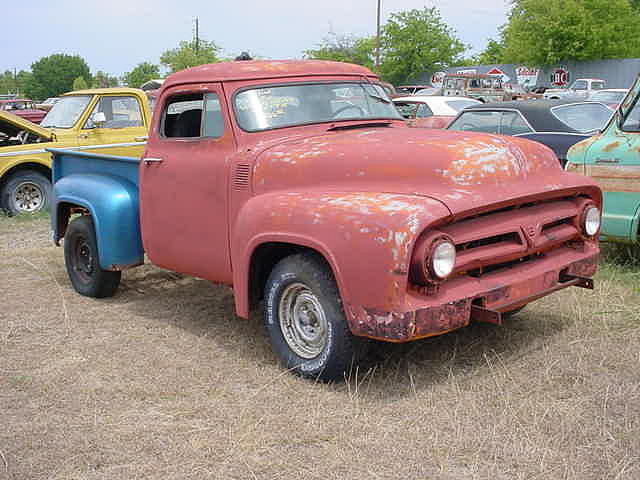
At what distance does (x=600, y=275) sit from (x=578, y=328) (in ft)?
4.48

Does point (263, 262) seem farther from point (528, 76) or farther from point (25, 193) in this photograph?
point (528, 76)

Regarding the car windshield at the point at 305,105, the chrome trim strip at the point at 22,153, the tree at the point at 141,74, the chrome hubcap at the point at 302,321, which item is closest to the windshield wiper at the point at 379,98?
the car windshield at the point at 305,105

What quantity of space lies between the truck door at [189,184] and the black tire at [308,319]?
58 cm

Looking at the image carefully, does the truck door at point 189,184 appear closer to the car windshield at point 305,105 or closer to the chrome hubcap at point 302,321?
the car windshield at point 305,105

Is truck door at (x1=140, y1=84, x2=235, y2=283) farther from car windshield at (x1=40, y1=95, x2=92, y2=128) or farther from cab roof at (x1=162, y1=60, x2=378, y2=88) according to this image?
car windshield at (x1=40, y1=95, x2=92, y2=128)

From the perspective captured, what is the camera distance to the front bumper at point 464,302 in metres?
3.56

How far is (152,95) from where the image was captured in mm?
16656

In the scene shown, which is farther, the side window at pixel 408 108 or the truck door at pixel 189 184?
the side window at pixel 408 108

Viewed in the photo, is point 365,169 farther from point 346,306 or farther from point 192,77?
point 192,77

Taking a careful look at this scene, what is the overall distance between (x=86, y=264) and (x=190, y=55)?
2018 inches

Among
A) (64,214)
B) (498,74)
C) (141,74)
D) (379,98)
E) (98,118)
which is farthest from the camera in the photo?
(141,74)

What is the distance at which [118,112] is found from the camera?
10477 mm

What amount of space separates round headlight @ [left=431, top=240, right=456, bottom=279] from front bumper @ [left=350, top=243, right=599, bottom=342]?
0.15 m

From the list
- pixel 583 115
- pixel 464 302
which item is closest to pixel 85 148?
pixel 583 115
